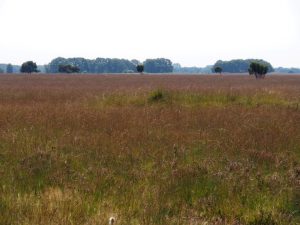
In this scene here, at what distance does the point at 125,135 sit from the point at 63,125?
74.6 inches

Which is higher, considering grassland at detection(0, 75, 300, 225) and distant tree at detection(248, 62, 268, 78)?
distant tree at detection(248, 62, 268, 78)

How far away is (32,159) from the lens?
21.8 feet

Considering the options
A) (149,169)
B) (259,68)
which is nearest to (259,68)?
(259,68)

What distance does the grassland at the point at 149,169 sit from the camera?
15.5 ft

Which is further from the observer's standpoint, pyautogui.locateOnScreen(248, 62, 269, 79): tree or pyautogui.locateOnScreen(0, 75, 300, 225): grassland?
pyautogui.locateOnScreen(248, 62, 269, 79): tree

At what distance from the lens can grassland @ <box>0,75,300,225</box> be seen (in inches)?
187

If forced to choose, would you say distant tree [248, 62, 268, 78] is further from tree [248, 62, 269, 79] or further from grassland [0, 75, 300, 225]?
grassland [0, 75, 300, 225]

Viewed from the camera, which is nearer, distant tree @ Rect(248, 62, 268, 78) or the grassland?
the grassland

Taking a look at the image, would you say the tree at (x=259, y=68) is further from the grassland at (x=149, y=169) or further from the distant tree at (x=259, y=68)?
the grassland at (x=149, y=169)

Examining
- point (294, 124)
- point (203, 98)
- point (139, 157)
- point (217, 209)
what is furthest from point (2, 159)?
point (203, 98)

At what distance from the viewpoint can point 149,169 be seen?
21.1ft

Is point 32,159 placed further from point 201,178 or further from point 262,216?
point 262,216

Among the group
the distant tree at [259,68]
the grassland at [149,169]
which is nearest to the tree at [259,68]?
the distant tree at [259,68]

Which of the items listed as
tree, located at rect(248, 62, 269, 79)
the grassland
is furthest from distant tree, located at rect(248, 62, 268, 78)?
the grassland
